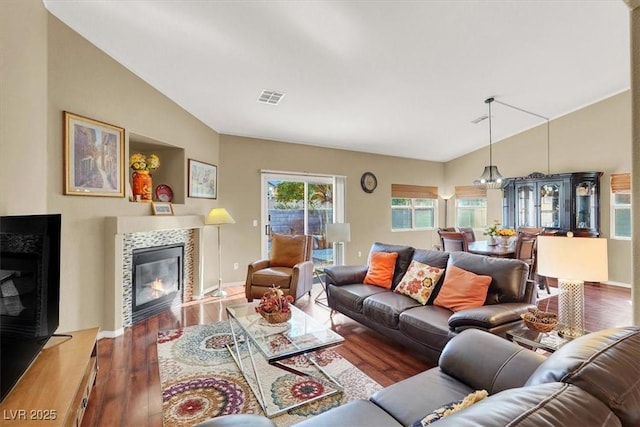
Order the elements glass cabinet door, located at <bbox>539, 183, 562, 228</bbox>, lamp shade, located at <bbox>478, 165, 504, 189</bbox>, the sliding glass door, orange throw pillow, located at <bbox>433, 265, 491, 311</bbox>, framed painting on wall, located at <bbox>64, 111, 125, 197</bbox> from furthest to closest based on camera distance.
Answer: glass cabinet door, located at <bbox>539, 183, 562, 228</bbox>
the sliding glass door
lamp shade, located at <bbox>478, 165, 504, 189</bbox>
framed painting on wall, located at <bbox>64, 111, 125, 197</bbox>
orange throw pillow, located at <bbox>433, 265, 491, 311</bbox>

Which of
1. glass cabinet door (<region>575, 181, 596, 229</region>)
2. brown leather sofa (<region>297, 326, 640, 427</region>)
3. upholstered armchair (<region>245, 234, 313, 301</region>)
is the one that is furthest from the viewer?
glass cabinet door (<region>575, 181, 596, 229</region>)

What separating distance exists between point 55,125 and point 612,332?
3862 mm

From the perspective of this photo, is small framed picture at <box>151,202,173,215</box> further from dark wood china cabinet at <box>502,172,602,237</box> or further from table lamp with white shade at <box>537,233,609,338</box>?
dark wood china cabinet at <box>502,172,602,237</box>

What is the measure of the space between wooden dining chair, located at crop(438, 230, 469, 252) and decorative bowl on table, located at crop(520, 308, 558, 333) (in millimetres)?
2587

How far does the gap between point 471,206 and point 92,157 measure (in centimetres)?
769

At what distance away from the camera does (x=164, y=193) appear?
4.25 meters

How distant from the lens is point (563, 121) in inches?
226

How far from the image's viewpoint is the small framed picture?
3.77m

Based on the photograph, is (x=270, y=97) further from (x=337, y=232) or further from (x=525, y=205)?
(x=525, y=205)

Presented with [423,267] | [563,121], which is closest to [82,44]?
[423,267]

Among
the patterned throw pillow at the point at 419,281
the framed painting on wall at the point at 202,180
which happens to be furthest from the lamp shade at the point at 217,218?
the patterned throw pillow at the point at 419,281

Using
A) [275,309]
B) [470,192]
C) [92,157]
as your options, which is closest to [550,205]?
[470,192]

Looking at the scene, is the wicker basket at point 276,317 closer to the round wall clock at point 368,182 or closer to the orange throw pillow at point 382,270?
the orange throw pillow at point 382,270

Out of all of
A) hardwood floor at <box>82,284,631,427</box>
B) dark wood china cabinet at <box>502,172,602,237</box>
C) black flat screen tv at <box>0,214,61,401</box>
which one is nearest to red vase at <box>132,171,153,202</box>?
hardwood floor at <box>82,284,631,427</box>
